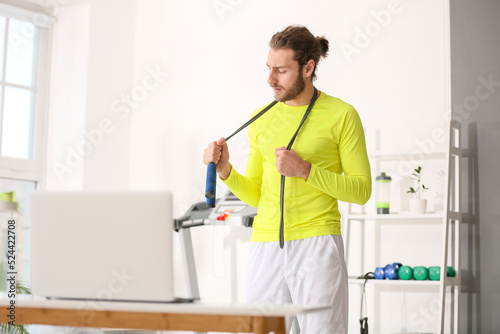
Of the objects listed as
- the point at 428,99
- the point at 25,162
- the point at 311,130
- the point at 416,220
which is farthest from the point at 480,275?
the point at 25,162

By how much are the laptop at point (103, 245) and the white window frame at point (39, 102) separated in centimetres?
372

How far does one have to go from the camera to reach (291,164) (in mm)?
1726

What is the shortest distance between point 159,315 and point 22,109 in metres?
4.16

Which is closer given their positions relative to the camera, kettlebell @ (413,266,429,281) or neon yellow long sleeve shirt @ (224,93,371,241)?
neon yellow long sleeve shirt @ (224,93,371,241)

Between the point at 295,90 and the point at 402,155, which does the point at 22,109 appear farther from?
the point at 295,90

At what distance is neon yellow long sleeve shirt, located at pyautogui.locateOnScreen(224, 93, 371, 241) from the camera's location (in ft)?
5.88

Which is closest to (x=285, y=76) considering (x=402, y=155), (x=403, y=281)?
(x=403, y=281)

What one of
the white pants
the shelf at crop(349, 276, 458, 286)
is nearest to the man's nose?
the white pants

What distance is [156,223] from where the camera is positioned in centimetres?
129

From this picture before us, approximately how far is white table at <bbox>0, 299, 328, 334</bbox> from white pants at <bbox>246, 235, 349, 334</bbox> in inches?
20.7

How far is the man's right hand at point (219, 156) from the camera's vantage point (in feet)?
6.04

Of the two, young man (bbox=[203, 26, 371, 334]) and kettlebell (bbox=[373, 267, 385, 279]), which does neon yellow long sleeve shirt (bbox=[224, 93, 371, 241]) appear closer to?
young man (bbox=[203, 26, 371, 334])

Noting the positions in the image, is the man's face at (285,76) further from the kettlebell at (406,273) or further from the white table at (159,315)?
the kettlebell at (406,273)

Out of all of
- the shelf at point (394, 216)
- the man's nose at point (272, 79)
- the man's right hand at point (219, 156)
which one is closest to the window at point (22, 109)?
the shelf at point (394, 216)
